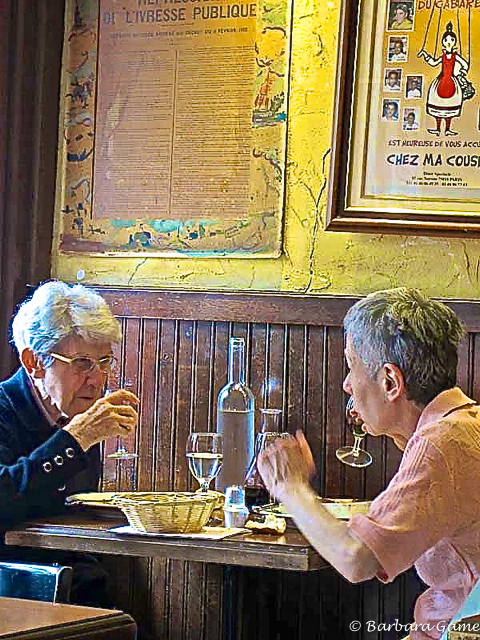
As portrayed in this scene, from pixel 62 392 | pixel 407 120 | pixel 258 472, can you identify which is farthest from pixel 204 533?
pixel 407 120

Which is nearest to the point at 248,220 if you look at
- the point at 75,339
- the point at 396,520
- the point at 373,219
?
the point at 373,219

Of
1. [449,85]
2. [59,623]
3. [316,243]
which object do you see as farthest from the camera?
[316,243]

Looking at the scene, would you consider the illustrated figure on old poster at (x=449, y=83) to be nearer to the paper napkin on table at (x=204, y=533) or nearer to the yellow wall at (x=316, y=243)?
the yellow wall at (x=316, y=243)

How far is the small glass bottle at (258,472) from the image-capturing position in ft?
10.5

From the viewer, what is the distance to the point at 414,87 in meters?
3.51

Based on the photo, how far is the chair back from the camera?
9.38 feet

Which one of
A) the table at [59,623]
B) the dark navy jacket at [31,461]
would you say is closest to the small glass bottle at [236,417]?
the dark navy jacket at [31,461]

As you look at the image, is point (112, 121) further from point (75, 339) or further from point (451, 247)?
point (451, 247)

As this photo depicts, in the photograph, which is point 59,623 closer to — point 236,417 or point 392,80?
point 236,417

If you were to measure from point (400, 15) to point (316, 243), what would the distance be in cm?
67

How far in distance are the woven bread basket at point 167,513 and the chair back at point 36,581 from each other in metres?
0.20

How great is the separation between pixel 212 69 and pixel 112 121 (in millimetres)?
355

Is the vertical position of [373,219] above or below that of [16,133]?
below

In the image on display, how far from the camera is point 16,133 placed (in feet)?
12.4
